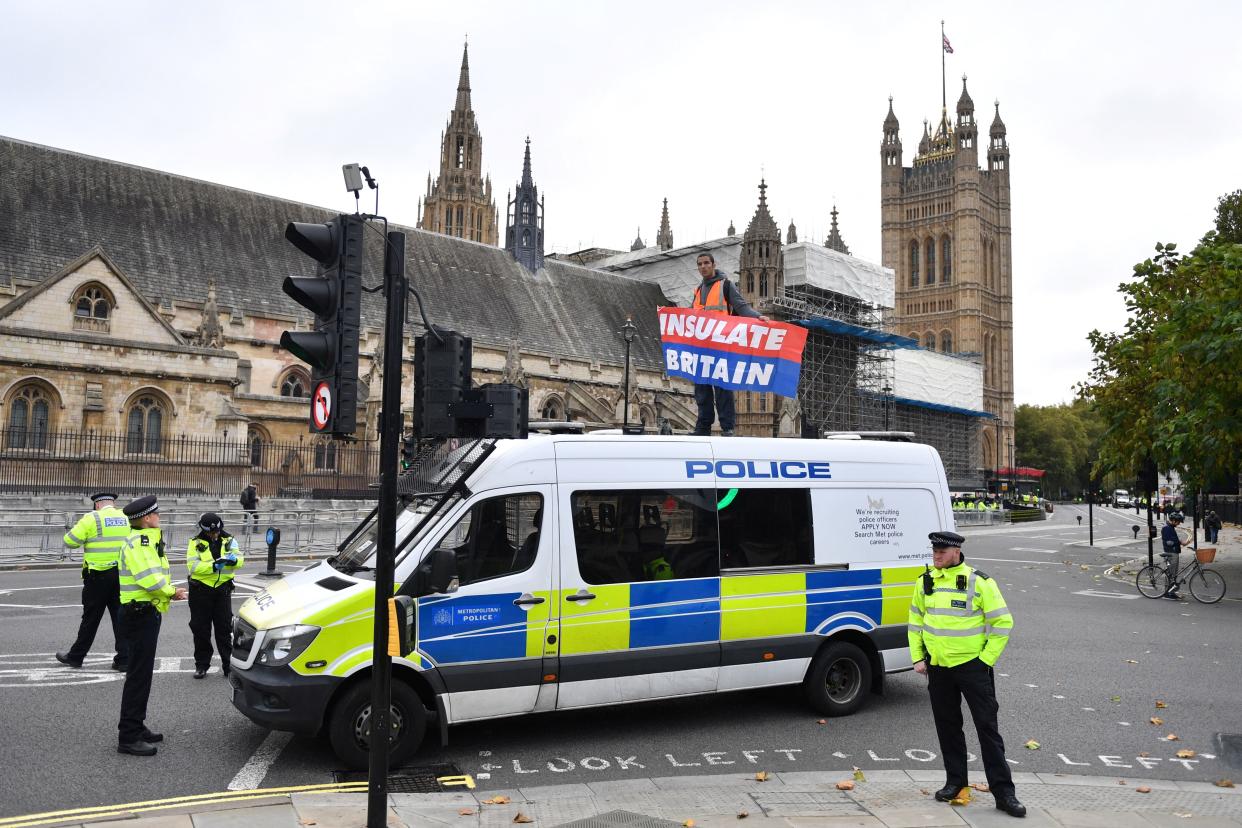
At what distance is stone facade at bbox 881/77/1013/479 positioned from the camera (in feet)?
326

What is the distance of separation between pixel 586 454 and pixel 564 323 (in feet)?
136

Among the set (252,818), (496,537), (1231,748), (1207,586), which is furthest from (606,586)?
(1207,586)

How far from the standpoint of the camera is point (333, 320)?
5020mm

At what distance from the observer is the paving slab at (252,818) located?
501 cm

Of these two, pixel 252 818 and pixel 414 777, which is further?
pixel 414 777

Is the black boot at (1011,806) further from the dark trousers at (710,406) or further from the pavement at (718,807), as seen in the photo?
the dark trousers at (710,406)

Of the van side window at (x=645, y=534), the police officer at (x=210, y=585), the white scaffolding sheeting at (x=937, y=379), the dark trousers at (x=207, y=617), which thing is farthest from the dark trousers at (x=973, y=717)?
the white scaffolding sheeting at (x=937, y=379)

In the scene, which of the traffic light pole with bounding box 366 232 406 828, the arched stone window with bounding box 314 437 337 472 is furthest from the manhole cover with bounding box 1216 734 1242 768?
the arched stone window with bounding box 314 437 337 472

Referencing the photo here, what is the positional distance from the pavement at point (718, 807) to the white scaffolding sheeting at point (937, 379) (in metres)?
69.6

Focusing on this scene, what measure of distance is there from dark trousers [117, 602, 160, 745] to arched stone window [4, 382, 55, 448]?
913 inches

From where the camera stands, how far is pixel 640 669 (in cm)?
702

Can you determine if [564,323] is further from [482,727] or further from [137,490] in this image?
[482,727]

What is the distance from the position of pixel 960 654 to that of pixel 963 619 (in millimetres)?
218

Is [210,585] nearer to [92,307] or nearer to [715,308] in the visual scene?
[715,308]
